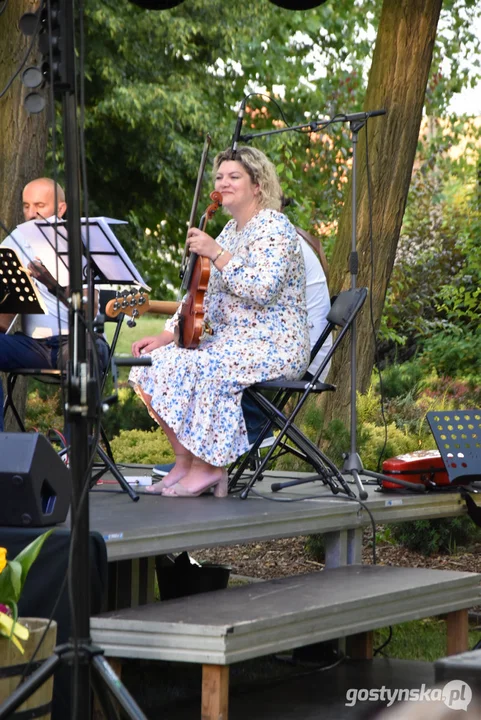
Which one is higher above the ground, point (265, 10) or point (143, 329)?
point (265, 10)

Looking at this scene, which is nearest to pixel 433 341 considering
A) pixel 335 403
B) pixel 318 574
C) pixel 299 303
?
pixel 335 403

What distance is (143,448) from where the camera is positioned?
6.93m

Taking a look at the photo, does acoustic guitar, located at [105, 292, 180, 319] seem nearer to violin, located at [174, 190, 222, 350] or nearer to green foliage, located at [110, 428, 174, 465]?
violin, located at [174, 190, 222, 350]

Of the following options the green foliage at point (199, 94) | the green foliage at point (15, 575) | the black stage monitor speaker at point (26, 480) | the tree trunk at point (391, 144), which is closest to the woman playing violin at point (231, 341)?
the black stage monitor speaker at point (26, 480)

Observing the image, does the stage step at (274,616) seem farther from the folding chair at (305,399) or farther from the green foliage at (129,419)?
the green foliage at (129,419)

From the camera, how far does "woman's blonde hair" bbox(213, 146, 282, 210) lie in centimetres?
449

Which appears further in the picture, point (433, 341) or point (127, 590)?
point (433, 341)

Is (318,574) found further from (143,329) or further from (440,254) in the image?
(143,329)

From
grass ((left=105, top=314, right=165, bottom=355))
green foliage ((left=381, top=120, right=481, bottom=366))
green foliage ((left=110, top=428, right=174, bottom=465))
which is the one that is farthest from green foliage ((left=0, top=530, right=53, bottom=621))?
grass ((left=105, top=314, right=165, bottom=355))

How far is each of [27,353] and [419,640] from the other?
2129 millimetres

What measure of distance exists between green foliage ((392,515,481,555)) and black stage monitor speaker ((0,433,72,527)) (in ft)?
9.62

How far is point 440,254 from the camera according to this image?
11.4 metres

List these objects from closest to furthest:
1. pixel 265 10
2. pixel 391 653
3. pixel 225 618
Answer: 1. pixel 225 618
2. pixel 391 653
3. pixel 265 10

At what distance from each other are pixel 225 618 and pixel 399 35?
5.07m
